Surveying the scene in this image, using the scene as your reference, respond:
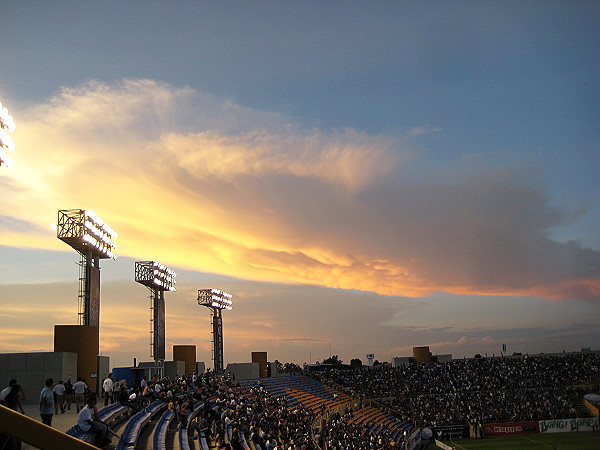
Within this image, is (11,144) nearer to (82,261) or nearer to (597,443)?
(82,261)

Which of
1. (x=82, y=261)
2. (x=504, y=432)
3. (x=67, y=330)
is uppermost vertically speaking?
(x=82, y=261)

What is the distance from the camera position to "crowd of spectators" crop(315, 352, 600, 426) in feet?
196

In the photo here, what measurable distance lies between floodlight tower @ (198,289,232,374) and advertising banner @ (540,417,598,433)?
34.3 m

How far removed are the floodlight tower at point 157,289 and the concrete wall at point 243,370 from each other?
11237 millimetres

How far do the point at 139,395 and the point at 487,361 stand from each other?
2397 inches

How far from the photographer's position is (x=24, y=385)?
2600cm

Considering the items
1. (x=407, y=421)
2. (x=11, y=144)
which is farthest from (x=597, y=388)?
(x=11, y=144)

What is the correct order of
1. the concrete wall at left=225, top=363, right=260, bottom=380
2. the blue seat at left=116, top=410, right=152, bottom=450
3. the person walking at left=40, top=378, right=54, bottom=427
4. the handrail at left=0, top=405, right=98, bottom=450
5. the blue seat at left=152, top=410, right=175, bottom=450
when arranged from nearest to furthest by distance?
the handrail at left=0, top=405, right=98, bottom=450 < the person walking at left=40, top=378, right=54, bottom=427 < the blue seat at left=116, top=410, right=152, bottom=450 < the blue seat at left=152, top=410, right=175, bottom=450 < the concrete wall at left=225, top=363, right=260, bottom=380

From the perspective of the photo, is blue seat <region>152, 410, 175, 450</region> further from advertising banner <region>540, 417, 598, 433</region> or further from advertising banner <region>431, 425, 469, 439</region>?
advertising banner <region>540, 417, 598, 433</region>

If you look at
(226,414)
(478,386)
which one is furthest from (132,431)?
(478,386)

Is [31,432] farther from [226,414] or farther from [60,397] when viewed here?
[226,414]

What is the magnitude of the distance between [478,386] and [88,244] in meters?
49.2

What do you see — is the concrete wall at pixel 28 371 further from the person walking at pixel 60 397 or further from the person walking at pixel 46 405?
the person walking at pixel 46 405

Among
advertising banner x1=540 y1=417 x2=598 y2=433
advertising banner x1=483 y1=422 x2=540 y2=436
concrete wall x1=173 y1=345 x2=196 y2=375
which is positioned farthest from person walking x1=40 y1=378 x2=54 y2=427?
advertising banner x1=540 y1=417 x2=598 y2=433
